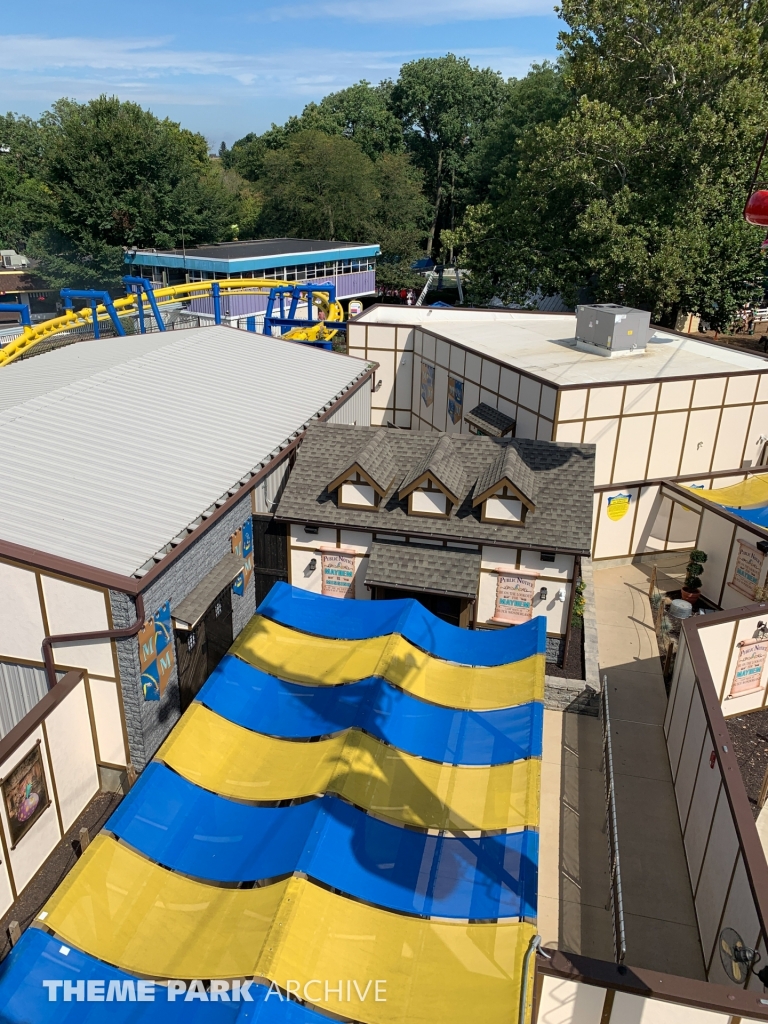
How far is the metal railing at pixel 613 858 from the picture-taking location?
10.2m

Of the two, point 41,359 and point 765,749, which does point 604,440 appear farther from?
point 41,359

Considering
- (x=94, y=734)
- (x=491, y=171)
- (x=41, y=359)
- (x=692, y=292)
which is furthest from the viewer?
(x=491, y=171)

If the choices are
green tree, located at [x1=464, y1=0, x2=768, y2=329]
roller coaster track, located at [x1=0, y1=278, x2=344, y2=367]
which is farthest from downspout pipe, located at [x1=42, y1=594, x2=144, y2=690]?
green tree, located at [x1=464, y1=0, x2=768, y2=329]

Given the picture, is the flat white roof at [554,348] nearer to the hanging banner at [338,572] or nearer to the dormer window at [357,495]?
the dormer window at [357,495]

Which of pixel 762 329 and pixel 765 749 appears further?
pixel 762 329

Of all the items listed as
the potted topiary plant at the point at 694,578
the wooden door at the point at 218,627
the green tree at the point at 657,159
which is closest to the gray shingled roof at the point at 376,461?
the wooden door at the point at 218,627

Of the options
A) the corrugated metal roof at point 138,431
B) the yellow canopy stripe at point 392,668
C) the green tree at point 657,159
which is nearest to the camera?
the corrugated metal roof at point 138,431

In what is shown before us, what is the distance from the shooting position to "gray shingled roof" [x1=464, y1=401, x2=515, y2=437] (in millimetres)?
22547

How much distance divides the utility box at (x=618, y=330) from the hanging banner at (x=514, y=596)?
11.5 m

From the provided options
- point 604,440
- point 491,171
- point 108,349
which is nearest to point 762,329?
point 491,171

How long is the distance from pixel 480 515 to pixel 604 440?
21.1 ft

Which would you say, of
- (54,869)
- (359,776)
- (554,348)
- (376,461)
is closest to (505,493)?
(376,461)

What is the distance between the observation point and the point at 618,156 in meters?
34.8

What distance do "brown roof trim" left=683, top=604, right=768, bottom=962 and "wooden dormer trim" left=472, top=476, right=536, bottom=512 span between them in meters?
4.06
